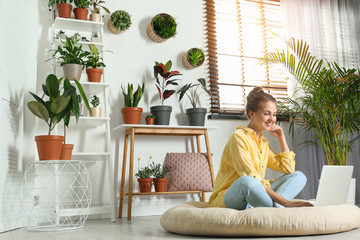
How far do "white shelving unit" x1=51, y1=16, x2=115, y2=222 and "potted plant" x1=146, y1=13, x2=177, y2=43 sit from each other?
1.67ft

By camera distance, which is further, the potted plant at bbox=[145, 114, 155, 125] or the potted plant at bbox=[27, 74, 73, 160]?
the potted plant at bbox=[145, 114, 155, 125]

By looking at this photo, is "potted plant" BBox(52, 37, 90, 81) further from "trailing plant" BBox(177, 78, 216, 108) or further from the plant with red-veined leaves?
"trailing plant" BBox(177, 78, 216, 108)

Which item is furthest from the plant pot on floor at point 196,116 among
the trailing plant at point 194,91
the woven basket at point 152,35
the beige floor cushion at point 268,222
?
the beige floor cushion at point 268,222

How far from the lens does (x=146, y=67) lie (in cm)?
381

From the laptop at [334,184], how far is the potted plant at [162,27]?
6.87 ft

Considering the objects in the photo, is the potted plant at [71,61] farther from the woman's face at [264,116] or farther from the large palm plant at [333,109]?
the large palm plant at [333,109]

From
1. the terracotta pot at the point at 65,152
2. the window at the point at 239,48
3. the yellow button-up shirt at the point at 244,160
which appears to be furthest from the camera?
the window at the point at 239,48

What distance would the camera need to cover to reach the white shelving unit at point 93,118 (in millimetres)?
3193

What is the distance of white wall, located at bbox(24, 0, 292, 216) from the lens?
11.4 feet

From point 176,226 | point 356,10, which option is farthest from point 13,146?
point 356,10

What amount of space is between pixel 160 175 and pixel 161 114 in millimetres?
542

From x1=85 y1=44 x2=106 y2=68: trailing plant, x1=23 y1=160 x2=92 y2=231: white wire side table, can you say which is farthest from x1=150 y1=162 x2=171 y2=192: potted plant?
x1=85 y1=44 x2=106 y2=68: trailing plant

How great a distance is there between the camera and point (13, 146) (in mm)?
2775

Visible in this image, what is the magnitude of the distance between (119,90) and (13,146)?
1.17 meters
